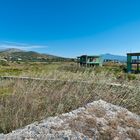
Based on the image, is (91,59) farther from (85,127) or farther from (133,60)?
(85,127)

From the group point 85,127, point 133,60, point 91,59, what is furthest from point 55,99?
point 91,59

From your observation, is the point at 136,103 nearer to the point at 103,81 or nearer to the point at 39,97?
the point at 103,81

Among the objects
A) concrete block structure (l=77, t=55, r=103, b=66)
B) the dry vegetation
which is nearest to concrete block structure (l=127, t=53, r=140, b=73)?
concrete block structure (l=77, t=55, r=103, b=66)

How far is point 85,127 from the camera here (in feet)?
9.75

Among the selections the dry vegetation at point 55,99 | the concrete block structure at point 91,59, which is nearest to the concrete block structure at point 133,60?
the concrete block structure at point 91,59

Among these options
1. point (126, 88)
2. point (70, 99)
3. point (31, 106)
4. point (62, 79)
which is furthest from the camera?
point (62, 79)

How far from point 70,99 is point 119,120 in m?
2.06

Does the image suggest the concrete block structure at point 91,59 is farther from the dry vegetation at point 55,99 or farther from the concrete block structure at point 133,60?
the dry vegetation at point 55,99

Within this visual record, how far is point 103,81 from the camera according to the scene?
6145 millimetres

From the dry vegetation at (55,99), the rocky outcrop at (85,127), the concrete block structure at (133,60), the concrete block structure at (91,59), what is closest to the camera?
the rocky outcrop at (85,127)

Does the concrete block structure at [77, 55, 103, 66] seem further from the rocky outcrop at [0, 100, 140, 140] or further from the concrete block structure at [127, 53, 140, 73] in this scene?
the rocky outcrop at [0, 100, 140, 140]

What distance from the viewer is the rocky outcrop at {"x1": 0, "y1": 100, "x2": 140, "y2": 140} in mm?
2816

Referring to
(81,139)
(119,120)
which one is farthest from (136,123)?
(81,139)

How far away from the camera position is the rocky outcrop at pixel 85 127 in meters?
2.82
